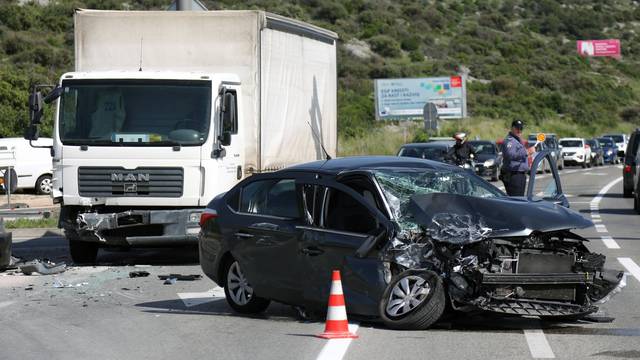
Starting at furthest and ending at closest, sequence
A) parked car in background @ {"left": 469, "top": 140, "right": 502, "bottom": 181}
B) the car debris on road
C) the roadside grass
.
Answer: parked car in background @ {"left": 469, "top": 140, "right": 502, "bottom": 181} < the roadside grass < the car debris on road

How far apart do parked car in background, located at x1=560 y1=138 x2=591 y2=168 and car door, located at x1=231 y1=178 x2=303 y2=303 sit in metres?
46.4

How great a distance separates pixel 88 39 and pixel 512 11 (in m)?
99.6

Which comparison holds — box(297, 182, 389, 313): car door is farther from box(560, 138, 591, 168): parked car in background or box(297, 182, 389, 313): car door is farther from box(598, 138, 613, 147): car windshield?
box(598, 138, 613, 147): car windshield

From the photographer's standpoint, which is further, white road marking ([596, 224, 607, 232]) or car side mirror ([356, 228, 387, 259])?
white road marking ([596, 224, 607, 232])

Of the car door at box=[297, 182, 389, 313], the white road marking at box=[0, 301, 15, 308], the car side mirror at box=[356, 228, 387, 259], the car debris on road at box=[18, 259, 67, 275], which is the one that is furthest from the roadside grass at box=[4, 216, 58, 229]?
the car side mirror at box=[356, 228, 387, 259]

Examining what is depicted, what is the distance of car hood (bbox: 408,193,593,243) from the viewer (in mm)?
9273

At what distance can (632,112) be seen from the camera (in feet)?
299

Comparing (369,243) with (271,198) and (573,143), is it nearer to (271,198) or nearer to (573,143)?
(271,198)

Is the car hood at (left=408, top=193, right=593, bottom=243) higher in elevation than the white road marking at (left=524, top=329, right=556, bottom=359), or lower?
higher

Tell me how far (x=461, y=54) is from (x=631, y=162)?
6218 centimetres

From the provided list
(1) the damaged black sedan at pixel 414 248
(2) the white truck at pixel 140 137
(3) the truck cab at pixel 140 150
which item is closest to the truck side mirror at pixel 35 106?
(2) the white truck at pixel 140 137

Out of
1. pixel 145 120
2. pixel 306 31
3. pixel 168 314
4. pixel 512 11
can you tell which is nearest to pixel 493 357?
pixel 168 314

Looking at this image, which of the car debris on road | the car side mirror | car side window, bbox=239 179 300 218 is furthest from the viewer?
the car debris on road

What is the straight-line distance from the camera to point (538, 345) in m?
8.79
